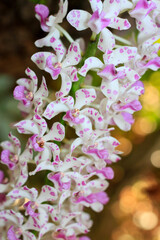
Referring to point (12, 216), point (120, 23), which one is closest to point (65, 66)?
point (120, 23)

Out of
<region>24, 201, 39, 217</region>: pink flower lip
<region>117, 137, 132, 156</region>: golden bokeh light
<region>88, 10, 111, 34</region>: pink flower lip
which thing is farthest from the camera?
<region>117, 137, 132, 156</region>: golden bokeh light

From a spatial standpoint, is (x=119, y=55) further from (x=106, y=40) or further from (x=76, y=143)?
(x=76, y=143)

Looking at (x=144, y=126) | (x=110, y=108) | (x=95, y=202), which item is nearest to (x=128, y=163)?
(x=144, y=126)

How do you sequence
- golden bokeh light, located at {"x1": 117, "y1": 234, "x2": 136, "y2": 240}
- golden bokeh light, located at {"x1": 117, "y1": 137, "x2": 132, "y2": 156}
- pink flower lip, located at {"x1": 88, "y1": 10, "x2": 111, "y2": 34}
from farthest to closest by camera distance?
golden bokeh light, located at {"x1": 117, "y1": 234, "x2": 136, "y2": 240} < golden bokeh light, located at {"x1": 117, "y1": 137, "x2": 132, "y2": 156} < pink flower lip, located at {"x1": 88, "y1": 10, "x2": 111, "y2": 34}

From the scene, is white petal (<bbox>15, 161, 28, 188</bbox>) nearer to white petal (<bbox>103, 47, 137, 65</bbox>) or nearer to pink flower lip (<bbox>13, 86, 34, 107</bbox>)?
pink flower lip (<bbox>13, 86, 34, 107</bbox>)

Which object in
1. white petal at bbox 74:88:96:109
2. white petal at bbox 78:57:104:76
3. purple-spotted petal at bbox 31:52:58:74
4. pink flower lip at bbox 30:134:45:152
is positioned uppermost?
purple-spotted petal at bbox 31:52:58:74

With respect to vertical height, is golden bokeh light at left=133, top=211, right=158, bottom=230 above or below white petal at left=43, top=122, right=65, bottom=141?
below

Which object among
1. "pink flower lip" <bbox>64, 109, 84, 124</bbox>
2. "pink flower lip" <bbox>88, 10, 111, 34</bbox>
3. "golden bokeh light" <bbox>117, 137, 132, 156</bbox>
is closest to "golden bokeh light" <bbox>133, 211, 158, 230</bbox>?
"golden bokeh light" <bbox>117, 137, 132, 156</bbox>

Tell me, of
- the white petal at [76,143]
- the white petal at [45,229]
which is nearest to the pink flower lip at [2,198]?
the white petal at [45,229]
